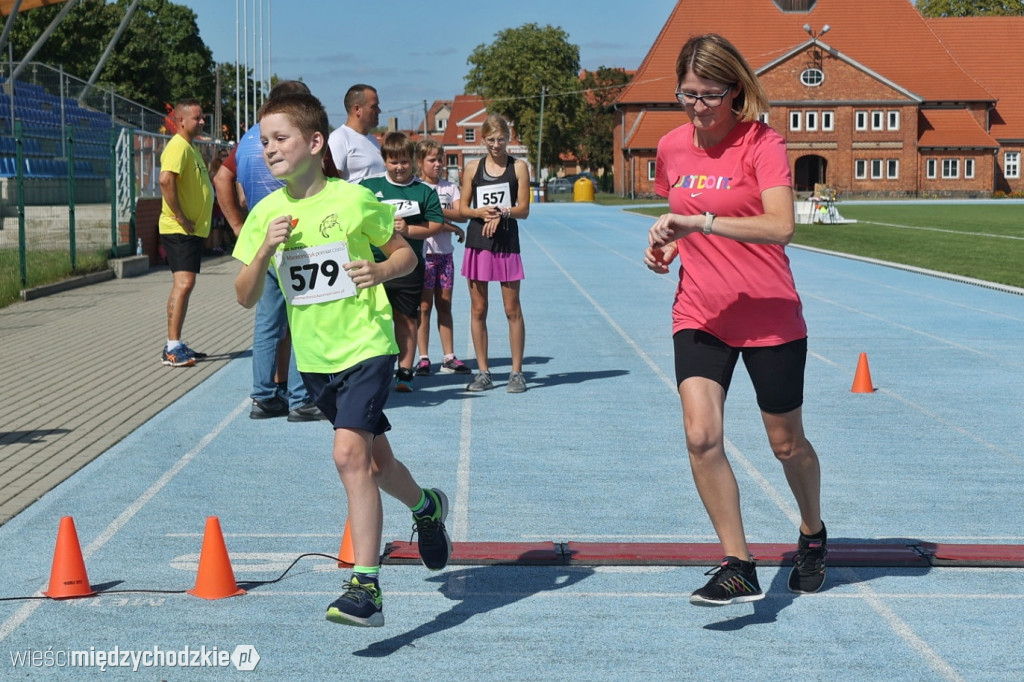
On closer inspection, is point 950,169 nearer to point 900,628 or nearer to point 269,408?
point 269,408

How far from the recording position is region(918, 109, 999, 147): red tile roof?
8350 cm

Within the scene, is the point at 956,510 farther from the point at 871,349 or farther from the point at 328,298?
the point at 871,349

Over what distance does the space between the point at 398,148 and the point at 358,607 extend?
220 inches

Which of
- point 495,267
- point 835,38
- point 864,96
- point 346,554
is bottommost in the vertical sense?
point 346,554

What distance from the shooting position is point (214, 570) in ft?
16.3

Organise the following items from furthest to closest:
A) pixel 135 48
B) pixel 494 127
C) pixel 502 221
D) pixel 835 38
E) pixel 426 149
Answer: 1. pixel 835 38
2. pixel 135 48
3. pixel 426 149
4. pixel 502 221
5. pixel 494 127

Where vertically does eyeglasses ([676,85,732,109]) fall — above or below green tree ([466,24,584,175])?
below

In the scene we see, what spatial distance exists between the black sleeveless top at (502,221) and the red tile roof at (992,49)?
292 ft

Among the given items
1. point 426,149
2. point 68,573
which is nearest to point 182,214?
point 426,149

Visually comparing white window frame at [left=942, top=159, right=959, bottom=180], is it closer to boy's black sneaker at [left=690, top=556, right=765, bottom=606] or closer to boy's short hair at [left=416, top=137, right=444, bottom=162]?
boy's short hair at [left=416, top=137, right=444, bottom=162]

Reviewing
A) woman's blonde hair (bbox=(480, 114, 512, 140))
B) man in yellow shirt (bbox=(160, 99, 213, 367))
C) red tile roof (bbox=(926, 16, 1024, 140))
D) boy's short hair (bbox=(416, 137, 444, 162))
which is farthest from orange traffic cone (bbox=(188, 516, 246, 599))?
red tile roof (bbox=(926, 16, 1024, 140))

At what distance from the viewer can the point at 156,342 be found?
13320mm

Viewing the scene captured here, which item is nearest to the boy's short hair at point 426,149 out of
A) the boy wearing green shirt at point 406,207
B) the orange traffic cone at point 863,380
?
the boy wearing green shirt at point 406,207

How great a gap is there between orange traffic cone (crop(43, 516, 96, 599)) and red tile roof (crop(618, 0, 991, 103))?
83.5 meters
